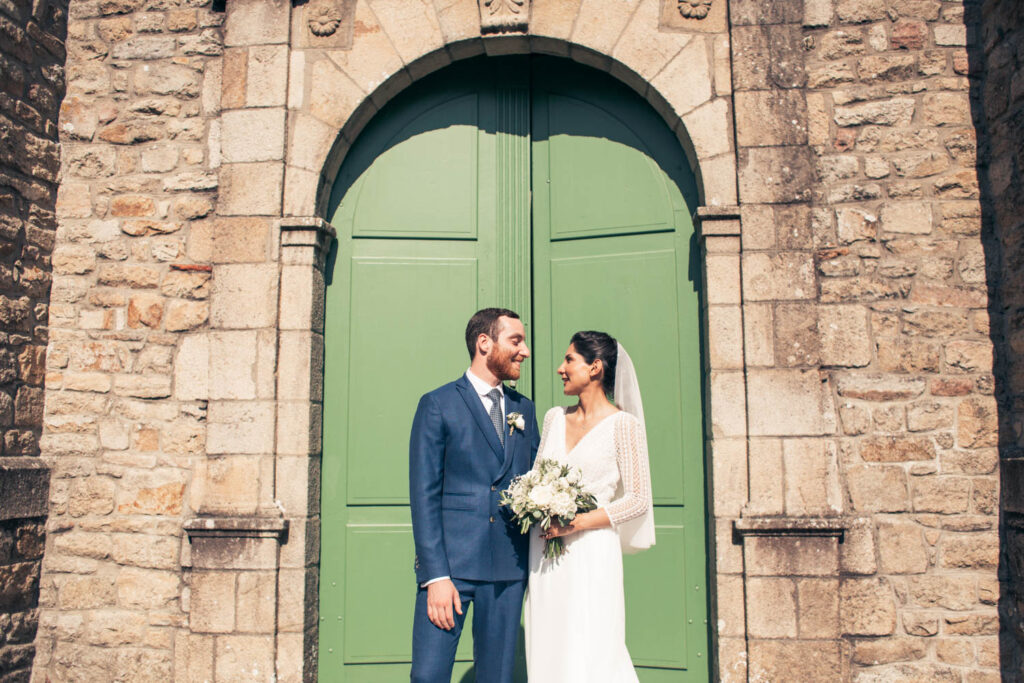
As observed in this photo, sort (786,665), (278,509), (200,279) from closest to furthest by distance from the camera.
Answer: (786,665)
(278,509)
(200,279)

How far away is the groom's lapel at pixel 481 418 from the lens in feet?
10.6

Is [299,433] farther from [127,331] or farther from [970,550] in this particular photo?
[970,550]

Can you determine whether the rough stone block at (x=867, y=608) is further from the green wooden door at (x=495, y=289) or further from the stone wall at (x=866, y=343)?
the green wooden door at (x=495, y=289)

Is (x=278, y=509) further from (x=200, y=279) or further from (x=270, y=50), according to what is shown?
(x=270, y=50)

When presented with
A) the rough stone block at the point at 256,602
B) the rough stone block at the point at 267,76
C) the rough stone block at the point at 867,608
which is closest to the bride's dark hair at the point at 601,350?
the rough stone block at the point at 867,608

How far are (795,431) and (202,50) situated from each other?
4.05 metres

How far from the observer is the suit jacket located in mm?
3084

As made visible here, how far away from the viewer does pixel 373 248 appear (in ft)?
15.3

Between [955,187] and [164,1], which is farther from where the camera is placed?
[164,1]

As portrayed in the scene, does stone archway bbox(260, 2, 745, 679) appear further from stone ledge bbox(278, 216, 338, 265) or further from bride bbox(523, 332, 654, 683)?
bride bbox(523, 332, 654, 683)

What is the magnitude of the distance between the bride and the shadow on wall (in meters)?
1.97

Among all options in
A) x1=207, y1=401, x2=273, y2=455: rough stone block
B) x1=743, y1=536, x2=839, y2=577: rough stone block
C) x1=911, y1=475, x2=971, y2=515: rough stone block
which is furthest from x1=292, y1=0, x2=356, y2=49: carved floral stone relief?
x1=911, y1=475, x2=971, y2=515: rough stone block

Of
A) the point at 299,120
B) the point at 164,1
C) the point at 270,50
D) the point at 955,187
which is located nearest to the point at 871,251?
the point at 955,187

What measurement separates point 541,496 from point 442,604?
573 millimetres
